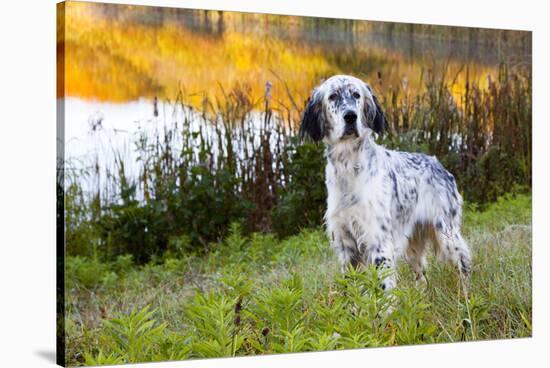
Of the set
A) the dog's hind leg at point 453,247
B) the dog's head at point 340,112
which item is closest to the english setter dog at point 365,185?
the dog's head at point 340,112

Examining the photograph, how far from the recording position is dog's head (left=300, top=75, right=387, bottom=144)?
643 centimetres

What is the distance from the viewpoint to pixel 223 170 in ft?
21.4

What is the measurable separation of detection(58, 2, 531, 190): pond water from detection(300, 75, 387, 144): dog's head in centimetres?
10

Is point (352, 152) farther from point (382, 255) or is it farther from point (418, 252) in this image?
point (418, 252)

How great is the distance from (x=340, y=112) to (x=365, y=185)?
1.58 ft

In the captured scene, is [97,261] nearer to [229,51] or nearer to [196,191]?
[196,191]

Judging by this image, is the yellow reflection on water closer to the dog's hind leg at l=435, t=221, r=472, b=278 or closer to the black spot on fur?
the dog's hind leg at l=435, t=221, r=472, b=278

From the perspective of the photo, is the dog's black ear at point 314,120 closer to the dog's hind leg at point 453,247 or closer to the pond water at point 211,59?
the pond water at point 211,59

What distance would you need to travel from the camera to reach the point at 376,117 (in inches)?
262

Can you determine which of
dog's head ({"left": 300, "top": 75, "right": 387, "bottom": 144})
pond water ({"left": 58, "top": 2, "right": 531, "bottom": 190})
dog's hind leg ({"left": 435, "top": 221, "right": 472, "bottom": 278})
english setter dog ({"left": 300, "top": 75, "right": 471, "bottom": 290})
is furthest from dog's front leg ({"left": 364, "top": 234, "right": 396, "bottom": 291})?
pond water ({"left": 58, "top": 2, "right": 531, "bottom": 190})

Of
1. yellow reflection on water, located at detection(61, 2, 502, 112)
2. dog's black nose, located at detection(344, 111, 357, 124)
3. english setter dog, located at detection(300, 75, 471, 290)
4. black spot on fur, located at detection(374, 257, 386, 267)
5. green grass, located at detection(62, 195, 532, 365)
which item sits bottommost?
green grass, located at detection(62, 195, 532, 365)

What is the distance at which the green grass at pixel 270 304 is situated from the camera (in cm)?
580

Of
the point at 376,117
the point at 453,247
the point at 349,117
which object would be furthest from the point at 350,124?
the point at 453,247

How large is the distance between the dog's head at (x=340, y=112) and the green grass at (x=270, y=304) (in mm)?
683
